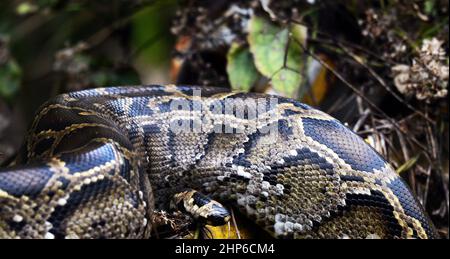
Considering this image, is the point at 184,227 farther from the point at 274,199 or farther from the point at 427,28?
the point at 427,28

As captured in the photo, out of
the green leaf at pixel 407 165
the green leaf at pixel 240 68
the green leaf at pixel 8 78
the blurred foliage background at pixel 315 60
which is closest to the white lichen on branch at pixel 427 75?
the blurred foliage background at pixel 315 60

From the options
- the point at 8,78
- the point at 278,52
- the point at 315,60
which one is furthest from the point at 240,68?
the point at 8,78

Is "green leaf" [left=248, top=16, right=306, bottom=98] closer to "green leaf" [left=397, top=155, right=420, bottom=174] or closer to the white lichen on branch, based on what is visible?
the white lichen on branch

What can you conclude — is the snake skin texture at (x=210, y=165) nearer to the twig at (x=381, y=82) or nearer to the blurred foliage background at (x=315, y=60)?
the blurred foliage background at (x=315, y=60)

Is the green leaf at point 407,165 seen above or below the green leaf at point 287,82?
below

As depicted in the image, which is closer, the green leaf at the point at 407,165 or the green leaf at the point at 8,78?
the green leaf at the point at 407,165
